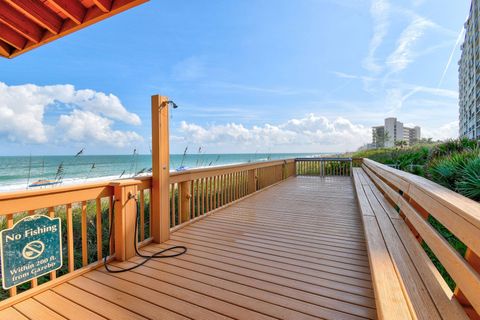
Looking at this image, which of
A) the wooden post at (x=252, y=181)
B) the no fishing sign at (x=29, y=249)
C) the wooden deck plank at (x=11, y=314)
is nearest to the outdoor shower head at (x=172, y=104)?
the no fishing sign at (x=29, y=249)

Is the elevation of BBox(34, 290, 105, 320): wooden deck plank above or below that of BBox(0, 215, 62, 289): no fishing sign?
below

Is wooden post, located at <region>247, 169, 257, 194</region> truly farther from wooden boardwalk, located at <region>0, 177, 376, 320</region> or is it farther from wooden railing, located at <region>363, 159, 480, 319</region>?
wooden railing, located at <region>363, 159, 480, 319</region>

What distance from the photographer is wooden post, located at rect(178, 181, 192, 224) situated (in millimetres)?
3351

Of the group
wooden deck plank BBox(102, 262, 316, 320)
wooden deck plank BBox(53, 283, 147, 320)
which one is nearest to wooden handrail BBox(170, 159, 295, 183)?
wooden deck plank BBox(102, 262, 316, 320)

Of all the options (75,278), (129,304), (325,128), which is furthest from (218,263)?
(325,128)

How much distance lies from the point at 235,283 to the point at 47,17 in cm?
330

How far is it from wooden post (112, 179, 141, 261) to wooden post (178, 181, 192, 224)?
983 mm

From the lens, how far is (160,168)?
8.73ft

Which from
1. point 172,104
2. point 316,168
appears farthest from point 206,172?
point 316,168

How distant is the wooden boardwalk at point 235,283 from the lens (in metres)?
1.53

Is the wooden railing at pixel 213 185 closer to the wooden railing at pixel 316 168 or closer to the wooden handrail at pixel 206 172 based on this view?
the wooden handrail at pixel 206 172

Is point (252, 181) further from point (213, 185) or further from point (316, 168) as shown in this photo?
point (316, 168)

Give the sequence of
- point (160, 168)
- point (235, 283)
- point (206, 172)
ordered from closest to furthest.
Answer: point (235, 283), point (160, 168), point (206, 172)

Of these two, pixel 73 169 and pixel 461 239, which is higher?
pixel 461 239
